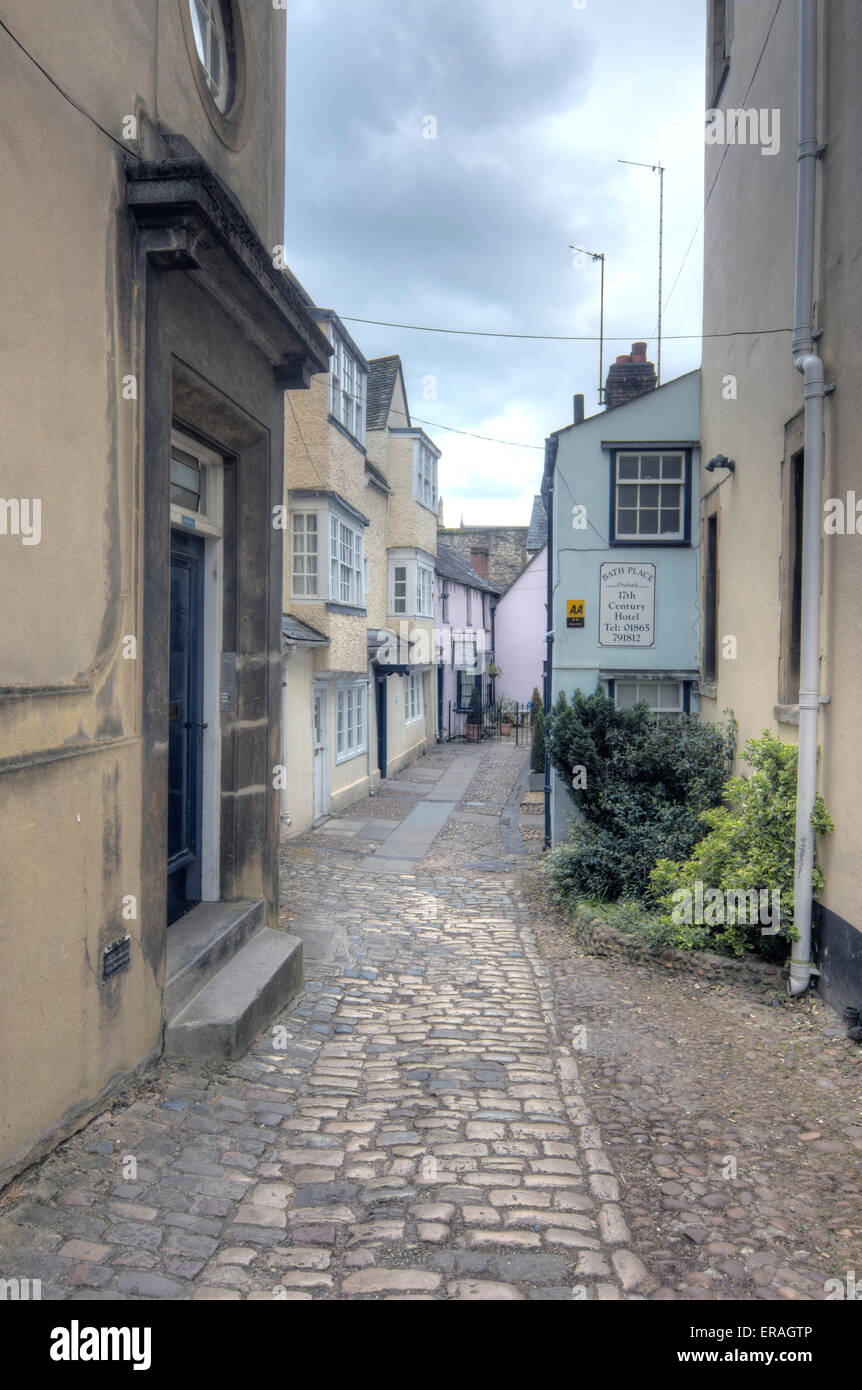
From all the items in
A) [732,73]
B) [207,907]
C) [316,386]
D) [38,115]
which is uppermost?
[732,73]

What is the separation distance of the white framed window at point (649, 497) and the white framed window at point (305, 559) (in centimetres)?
474

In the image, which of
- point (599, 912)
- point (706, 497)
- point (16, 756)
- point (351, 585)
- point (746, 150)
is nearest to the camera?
point (16, 756)

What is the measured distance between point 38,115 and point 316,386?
1048 cm

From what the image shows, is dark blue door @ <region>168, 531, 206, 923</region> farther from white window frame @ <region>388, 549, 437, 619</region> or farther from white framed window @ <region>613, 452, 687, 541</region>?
white window frame @ <region>388, 549, 437, 619</region>

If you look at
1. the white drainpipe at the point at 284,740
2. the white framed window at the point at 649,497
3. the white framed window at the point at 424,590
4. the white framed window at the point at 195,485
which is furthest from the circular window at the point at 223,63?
the white framed window at the point at 424,590

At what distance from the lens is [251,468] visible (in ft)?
21.3

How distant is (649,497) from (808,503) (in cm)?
580

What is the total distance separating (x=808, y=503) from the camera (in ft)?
19.8

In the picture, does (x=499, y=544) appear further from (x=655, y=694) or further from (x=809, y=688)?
(x=809, y=688)

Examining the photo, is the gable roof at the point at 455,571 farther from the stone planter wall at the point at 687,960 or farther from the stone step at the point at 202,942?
the stone step at the point at 202,942

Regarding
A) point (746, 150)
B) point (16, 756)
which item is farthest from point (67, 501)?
point (746, 150)

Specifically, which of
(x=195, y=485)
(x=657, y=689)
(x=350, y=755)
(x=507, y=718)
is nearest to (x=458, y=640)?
(x=507, y=718)

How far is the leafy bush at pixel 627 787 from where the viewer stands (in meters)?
8.65

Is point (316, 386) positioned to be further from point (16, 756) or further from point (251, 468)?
point (16, 756)
